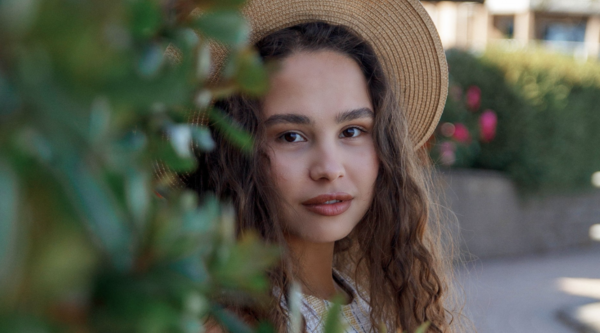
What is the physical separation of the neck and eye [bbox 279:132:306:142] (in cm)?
30

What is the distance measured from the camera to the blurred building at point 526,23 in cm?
1393

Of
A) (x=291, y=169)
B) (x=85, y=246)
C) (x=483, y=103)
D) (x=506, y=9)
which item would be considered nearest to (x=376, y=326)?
(x=291, y=169)

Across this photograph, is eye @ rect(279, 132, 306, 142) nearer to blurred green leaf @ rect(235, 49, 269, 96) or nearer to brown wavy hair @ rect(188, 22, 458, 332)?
brown wavy hair @ rect(188, 22, 458, 332)

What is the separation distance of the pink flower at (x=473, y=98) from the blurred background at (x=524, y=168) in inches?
0.4

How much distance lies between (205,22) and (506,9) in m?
15.4

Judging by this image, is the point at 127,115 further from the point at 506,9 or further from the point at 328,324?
the point at 506,9

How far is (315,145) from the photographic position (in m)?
1.68

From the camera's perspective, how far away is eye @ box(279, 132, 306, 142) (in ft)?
5.54

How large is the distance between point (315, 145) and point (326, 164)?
0.07 m

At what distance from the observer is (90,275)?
22cm

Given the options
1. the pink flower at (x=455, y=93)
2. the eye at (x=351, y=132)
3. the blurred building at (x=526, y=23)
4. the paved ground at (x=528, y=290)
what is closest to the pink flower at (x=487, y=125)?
the pink flower at (x=455, y=93)

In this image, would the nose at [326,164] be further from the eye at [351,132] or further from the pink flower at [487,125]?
the pink flower at [487,125]

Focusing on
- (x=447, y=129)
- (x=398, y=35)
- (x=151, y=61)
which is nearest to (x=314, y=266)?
(x=398, y=35)

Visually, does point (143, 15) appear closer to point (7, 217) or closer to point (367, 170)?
point (7, 217)
